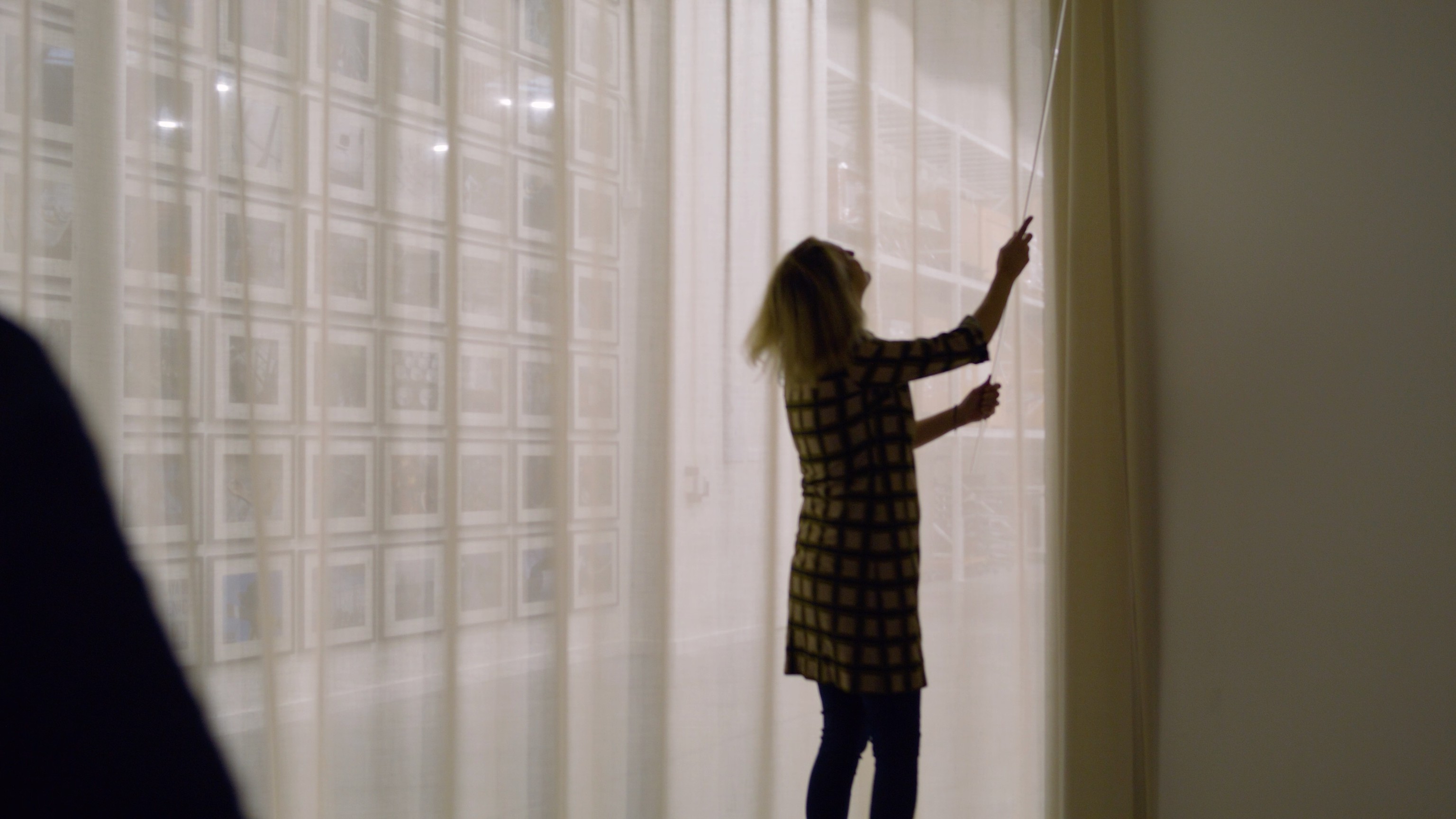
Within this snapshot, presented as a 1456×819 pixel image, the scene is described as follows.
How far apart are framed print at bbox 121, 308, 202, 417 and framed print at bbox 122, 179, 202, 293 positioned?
5 centimetres

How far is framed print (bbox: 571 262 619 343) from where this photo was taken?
1.92 metres

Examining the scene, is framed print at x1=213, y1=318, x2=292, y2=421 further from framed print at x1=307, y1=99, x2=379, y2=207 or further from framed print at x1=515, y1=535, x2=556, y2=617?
framed print at x1=515, y1=535, x2=556, y2=617

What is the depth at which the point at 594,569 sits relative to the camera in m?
1.93

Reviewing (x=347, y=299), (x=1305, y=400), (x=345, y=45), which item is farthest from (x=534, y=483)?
(x=1305, y=400)

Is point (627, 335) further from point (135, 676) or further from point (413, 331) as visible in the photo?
point (135, 676)

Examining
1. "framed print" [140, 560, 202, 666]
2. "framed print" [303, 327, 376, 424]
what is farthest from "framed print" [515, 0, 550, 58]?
"framed print" [140, 560, 202, 666]

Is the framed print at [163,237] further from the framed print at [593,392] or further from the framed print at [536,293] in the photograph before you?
the framed print at [593,392]

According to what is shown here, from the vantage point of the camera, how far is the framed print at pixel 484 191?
5.77 feet

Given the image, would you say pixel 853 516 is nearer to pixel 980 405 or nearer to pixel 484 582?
pixel 980 405

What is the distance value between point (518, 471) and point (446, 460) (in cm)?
15

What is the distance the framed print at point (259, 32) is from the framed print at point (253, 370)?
16.6 inches

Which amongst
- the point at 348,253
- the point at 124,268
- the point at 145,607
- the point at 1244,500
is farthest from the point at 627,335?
Result: the point at 145,607


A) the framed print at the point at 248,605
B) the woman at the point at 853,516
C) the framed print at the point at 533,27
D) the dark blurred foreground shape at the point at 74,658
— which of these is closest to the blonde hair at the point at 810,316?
the woman at the point at 853,516

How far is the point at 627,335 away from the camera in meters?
1.98
